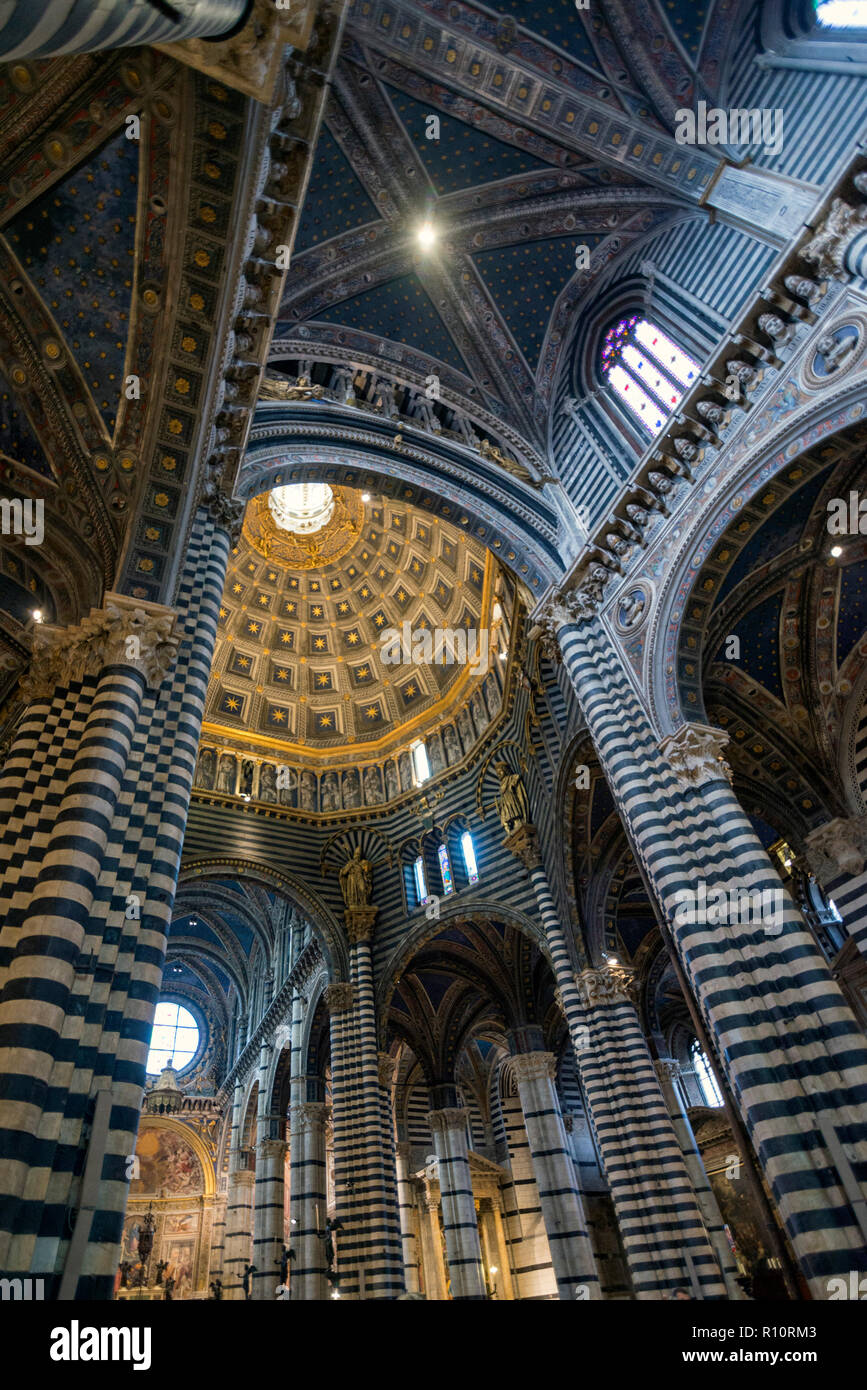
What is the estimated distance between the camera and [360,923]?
21984 mm

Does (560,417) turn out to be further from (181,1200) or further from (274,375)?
(181,1200)

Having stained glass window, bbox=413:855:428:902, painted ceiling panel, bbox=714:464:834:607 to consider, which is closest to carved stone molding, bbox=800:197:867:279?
painted ceiling panel, bbox=714:464:834:607

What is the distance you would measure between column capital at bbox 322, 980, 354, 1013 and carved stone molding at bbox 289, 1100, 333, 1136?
3.41 m

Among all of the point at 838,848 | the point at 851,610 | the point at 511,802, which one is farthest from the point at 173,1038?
the point at 851,610

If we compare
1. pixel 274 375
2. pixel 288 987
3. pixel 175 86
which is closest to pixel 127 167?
pixel 175 86

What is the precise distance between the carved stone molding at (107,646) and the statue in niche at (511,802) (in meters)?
12.3

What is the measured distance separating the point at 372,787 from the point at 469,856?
14.5ft

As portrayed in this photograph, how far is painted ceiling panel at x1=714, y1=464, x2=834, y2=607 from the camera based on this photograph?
469 inches

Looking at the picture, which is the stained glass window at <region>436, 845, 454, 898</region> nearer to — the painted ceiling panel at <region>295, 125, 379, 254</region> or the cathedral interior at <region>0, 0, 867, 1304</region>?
the cathedral interior at <region>0, 0, 867, 1304</region>

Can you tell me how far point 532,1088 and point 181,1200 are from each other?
60.1ft

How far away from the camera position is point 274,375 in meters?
15.2

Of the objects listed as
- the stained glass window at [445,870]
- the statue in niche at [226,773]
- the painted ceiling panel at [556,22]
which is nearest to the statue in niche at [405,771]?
the stained glass window at [445,870]

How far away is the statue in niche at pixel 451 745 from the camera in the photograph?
23.5 meters
